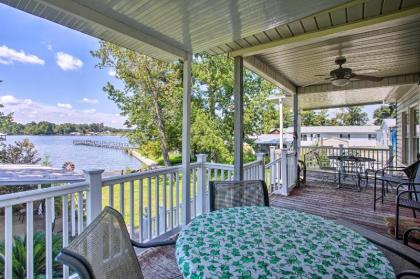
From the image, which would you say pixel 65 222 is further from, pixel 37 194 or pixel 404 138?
pixel 404 138

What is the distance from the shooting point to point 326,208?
4.32 m

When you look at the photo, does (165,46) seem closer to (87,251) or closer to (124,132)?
(87,251)

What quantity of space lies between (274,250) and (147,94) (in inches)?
368

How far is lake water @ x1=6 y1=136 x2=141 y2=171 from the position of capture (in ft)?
19.4

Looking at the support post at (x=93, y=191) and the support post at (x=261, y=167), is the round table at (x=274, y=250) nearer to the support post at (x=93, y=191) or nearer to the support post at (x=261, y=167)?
the support post at (x=93, y=191)

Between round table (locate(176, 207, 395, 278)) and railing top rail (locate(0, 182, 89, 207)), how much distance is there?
1140 millimetres

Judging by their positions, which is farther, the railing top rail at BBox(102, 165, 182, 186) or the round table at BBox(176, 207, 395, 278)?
the railing top rail at BBox(102, 165, 182, 186)

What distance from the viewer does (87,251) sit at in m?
0.99

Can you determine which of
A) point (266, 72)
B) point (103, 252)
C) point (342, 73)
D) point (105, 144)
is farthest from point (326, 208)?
point (105, 144)

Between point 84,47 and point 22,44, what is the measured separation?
2442 mm

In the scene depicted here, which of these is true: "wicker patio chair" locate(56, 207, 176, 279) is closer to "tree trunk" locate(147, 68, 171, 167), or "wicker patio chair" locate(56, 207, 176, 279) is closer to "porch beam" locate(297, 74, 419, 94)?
"porch beam" locate(297, 74, 419, 94)

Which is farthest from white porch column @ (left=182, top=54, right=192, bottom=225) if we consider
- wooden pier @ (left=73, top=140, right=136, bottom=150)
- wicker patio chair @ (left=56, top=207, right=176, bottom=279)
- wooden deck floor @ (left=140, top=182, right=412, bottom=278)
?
wooden pier @ (left=73, top=140, right=136, bottom=150)

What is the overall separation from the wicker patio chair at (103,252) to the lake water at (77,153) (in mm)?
4225

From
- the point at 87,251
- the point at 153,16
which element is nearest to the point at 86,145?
the point at 153,16
